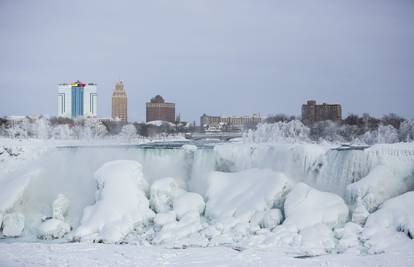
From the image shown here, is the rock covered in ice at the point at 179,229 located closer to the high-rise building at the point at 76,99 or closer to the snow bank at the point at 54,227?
the snow bank at the point at 54,227

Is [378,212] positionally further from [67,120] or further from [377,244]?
[67,120]

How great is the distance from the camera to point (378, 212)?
15422 mm

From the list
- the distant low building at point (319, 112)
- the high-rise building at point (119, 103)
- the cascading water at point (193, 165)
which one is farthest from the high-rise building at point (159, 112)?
the cascading water at point (193, 165)

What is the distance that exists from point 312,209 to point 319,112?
41.4 m

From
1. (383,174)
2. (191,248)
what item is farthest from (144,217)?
(383,174)

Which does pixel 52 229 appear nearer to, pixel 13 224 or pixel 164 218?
pixel 13 224

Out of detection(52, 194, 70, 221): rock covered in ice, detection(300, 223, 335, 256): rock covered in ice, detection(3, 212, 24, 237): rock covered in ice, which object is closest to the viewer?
detection(300, 223, 335, 256): rock covered in ice

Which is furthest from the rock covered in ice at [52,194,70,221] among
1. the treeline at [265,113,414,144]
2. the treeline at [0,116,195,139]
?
the treeline at [0,116,195,139]

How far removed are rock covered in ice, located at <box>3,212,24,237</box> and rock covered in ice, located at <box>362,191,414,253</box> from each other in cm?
1069

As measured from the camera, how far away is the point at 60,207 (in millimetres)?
18422

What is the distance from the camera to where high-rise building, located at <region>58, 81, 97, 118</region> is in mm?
71438

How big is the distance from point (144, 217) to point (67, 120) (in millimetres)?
48300

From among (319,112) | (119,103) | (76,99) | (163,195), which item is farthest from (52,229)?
(119,103)

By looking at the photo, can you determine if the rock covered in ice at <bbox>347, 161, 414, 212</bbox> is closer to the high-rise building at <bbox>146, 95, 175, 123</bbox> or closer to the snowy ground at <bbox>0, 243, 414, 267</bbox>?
the snowy ground at <bbox>0, 243, 414, 267</bbox>
